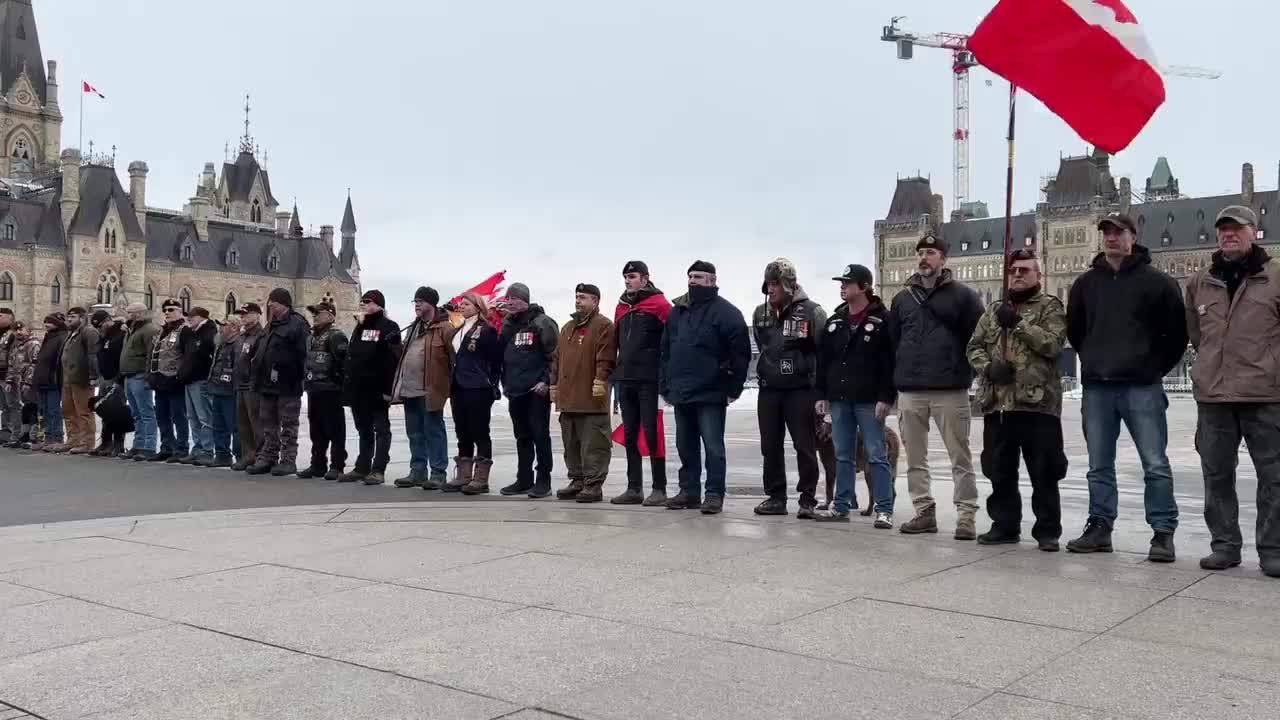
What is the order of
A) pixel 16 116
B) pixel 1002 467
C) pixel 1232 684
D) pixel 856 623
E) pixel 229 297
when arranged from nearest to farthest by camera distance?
1. pixel 1232 684
2. pixel 856 623
3. pixel 1002 467
4. pixel 16 116
5. pixel 229 297

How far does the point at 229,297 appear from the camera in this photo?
108m

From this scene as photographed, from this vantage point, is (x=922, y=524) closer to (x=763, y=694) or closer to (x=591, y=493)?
(x=591, y=493)

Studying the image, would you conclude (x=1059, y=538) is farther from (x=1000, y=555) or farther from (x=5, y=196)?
(x=5, y=196)

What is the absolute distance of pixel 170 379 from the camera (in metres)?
14.3

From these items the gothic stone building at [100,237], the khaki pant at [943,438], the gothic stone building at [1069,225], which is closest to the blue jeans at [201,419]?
the khaki pant at [943,438]

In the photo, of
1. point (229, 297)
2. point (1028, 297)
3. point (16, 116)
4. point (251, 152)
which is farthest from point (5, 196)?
point (1028, 297)

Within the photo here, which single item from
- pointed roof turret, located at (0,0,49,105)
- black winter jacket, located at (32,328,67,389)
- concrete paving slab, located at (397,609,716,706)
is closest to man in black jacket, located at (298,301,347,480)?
black winter jacket, located at (32,328,67,389)

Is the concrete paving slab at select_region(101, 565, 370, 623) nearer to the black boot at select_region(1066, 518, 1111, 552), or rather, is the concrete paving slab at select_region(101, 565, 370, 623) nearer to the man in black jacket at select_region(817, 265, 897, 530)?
the man in black jacket at select_region(817, 265, 897, 530)

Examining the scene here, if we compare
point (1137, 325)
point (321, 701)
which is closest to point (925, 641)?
point (321, 701)

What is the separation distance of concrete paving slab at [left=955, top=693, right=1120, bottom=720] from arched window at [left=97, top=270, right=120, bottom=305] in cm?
10048

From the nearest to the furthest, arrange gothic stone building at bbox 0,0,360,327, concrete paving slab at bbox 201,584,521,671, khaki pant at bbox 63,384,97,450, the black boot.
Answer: concrete paving slab at bbox 201,584,521,671 < the black boot < khaki pant at bbox 63,384,97,450 < gothic stone building at bbox 0,0,360,327

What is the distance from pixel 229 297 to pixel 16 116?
23.6 meters

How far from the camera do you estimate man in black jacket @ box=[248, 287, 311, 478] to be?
1256cm

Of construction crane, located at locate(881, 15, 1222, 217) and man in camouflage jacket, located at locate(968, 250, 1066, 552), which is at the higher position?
construction crane, located at locate(881, 15, 1222, 217)
